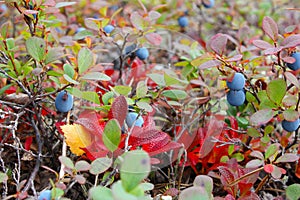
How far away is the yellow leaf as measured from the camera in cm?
106

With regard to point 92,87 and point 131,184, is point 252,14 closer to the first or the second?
point 92,87

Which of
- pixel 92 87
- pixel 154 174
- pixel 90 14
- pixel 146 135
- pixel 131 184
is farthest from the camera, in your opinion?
pixel 90 14

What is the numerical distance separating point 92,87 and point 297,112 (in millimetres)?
718

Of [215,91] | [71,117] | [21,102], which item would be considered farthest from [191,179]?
[21,102]

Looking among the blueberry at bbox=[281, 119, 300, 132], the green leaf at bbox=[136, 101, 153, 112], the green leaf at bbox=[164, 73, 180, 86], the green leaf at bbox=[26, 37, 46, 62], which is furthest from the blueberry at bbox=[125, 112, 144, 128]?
the blueberry at bbox=[281, 119, 300, 132]

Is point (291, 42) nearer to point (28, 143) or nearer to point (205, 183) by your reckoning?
point (205, 183)

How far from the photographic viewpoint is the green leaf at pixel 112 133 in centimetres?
88

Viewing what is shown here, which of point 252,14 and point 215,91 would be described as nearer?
point 215,91

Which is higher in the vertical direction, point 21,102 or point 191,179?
point 21,102

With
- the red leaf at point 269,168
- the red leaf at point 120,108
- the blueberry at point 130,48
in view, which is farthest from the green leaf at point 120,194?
the blueberry at point 130,48

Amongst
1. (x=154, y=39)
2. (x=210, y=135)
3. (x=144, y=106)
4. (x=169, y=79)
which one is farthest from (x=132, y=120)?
(x=154, y=39)

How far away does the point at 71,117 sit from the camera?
1.32m

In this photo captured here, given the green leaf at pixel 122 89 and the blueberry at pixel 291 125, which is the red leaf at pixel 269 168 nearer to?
the blueberry at pixel 291 125

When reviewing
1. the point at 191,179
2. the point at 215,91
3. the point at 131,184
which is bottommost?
the point at 191,179
